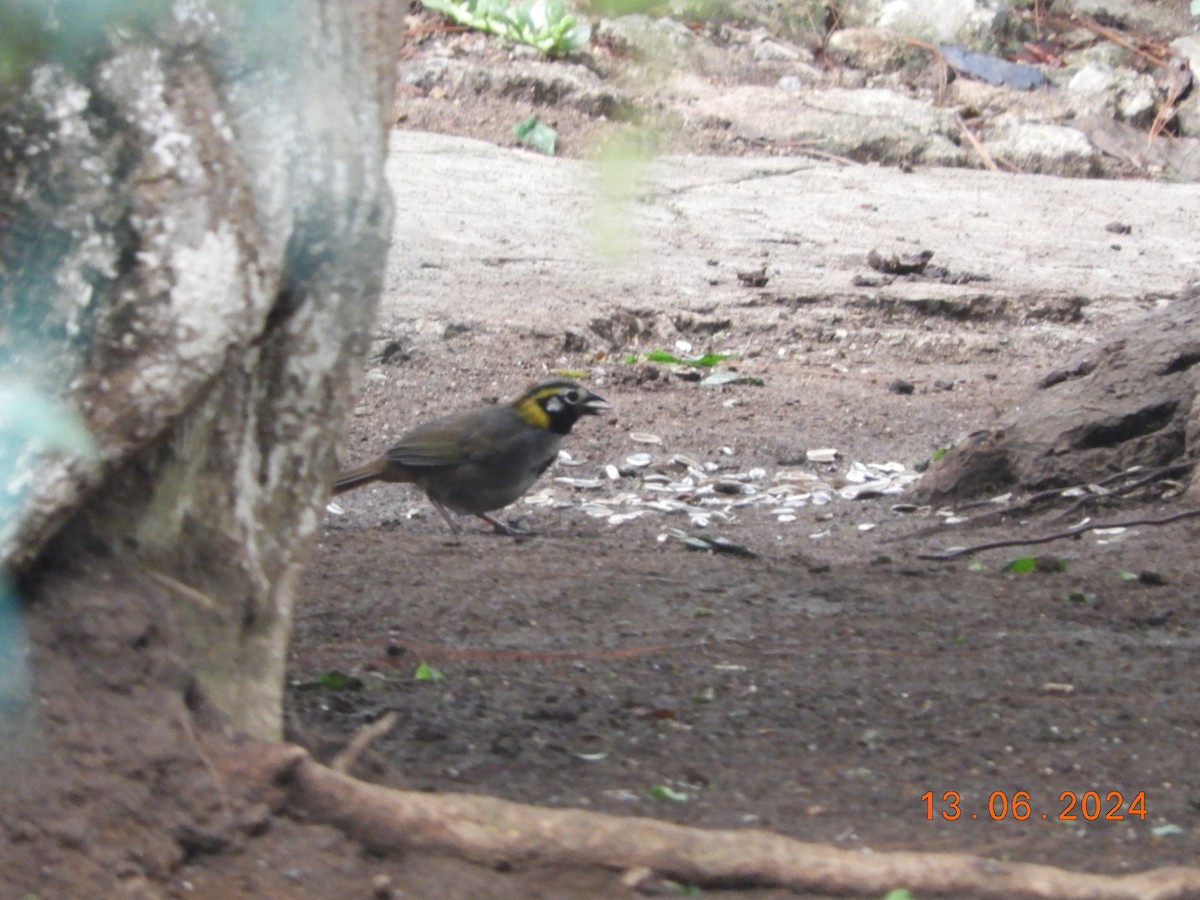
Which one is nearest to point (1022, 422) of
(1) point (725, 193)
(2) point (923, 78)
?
(1) point (725, 193)

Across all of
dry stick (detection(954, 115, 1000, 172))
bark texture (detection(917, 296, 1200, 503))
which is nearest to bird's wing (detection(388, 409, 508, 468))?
bark texture (detection(917, 296, 1200, 503))

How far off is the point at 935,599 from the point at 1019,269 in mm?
6535

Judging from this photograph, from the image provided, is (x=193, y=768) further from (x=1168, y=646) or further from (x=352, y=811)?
(x=1168, y=646)

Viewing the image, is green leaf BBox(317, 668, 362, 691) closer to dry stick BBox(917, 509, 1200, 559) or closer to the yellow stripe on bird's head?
dry stick BBox(917, 509, 1200, 559)

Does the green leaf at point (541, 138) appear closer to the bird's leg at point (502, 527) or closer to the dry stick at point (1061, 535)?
the bird's leg at point (502, 527)

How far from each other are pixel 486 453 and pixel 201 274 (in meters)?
4.08

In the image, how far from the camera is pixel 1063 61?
16516mm

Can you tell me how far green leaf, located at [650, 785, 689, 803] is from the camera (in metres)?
2.80

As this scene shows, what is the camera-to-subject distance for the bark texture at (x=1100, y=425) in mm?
5910

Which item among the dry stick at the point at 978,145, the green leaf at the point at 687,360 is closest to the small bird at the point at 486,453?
the green leaf at the point at 687,360

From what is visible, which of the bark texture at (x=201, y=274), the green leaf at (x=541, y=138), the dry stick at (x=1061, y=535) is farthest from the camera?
the green leaf at (x=541, y=138)

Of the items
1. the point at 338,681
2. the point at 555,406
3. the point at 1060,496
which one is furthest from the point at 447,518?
the point at 338,681

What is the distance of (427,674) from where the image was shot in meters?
3.56
